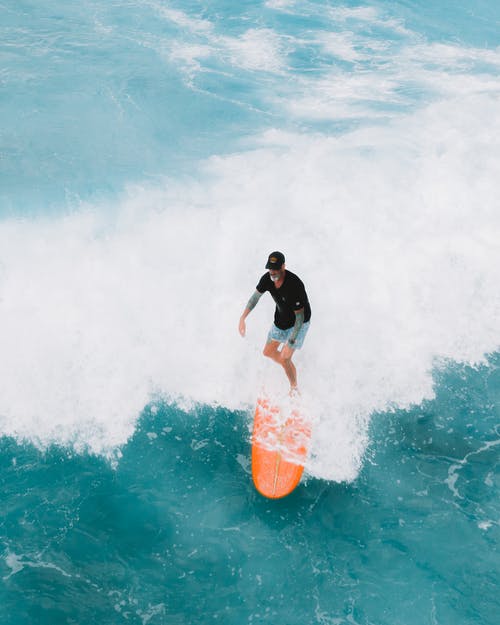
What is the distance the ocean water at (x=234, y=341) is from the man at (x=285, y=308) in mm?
775

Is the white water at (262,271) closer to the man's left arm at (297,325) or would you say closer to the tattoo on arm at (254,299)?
the man's left arm at (297,325)

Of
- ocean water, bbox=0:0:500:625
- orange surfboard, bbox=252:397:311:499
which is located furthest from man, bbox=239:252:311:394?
ocean water, bbox=0:0:500:625

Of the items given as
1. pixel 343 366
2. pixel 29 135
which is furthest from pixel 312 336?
pixel 29 135

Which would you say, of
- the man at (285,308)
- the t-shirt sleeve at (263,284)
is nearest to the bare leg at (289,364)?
the man at (285,308)

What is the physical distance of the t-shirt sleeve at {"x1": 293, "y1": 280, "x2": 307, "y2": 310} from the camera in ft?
21.4

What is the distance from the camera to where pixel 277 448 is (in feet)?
22.9

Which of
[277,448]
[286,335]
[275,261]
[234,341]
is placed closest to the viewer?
[275,261]

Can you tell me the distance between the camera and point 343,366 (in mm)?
8242

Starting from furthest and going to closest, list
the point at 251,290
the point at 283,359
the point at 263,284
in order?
the point at 251,290
the point at 283,359
the point at 263,284

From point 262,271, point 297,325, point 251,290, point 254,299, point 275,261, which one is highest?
point 275,261

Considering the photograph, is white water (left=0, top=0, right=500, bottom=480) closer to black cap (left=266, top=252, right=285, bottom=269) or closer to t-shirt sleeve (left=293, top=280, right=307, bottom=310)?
t-shirt sleeve (left=293, top=280, right=307, bottom=310)

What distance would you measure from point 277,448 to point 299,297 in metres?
2.04

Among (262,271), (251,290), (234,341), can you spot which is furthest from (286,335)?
(262,271)

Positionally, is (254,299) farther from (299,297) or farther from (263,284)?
(299,297)
